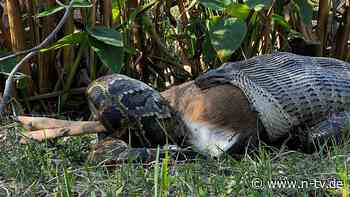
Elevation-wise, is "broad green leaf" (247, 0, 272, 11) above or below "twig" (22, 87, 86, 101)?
above

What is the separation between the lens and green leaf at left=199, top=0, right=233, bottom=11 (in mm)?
2887

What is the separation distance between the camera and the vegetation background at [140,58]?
2.14 m

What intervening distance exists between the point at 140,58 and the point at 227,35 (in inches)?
26.5

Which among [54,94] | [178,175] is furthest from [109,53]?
[178,175]

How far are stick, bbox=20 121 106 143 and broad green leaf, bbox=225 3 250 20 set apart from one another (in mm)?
769

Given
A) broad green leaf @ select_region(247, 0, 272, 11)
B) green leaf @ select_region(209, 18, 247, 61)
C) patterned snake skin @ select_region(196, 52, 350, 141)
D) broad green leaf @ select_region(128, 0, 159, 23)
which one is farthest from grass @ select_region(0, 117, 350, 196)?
broad green leaf @ select_region(128, 0, 159, 23)

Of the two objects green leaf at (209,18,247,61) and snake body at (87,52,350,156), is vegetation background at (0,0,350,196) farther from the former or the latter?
snake body at (87,52,350,156)

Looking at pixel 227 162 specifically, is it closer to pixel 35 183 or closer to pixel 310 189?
pixel 310 189

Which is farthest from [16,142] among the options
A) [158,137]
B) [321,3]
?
[321,3]

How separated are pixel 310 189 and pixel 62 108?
1524mm

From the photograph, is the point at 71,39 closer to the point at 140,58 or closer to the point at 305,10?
the point at 140,58

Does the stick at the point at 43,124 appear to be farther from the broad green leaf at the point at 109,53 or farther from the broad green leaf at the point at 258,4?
the broad green leaf at the point at 258,4

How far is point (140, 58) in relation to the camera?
353 centimetres

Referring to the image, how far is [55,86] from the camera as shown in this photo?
3.26 m
